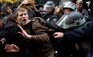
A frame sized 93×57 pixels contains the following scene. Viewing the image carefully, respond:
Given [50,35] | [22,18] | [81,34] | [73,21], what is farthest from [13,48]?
[81,34]

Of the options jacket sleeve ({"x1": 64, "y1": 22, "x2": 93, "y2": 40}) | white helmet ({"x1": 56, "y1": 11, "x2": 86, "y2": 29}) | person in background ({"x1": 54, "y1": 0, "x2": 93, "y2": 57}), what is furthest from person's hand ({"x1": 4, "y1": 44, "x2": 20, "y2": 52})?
jacket sleeve ({"x1": 64, "y1": 22, "x2": 93, "y2": 40})

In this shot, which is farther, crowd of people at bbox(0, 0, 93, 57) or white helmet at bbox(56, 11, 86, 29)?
white helmet at bbox(56, 11, 86, 29)

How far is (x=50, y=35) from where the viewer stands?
20.7ft

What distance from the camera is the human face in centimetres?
625

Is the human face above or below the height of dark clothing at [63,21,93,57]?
above

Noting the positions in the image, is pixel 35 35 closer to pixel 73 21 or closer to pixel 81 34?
pixel 73 21

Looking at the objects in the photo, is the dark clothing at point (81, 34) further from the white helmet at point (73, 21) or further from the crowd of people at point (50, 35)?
the white helmet at point (73, 21)

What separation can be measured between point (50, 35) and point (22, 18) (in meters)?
0.54

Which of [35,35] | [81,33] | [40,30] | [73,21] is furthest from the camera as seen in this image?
[40,30]

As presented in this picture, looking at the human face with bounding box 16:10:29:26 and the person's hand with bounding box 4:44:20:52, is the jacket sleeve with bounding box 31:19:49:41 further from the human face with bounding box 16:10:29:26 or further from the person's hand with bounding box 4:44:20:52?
the person's hand with bounding box 4:44:20:52

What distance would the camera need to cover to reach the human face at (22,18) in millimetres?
6250

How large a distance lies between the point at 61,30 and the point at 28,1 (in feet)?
5.29

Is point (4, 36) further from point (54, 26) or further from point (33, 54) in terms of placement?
point (54, 26)

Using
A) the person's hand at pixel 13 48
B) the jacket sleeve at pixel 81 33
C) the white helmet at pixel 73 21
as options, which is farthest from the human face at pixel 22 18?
the jacket sleeve at pixel 81 33
